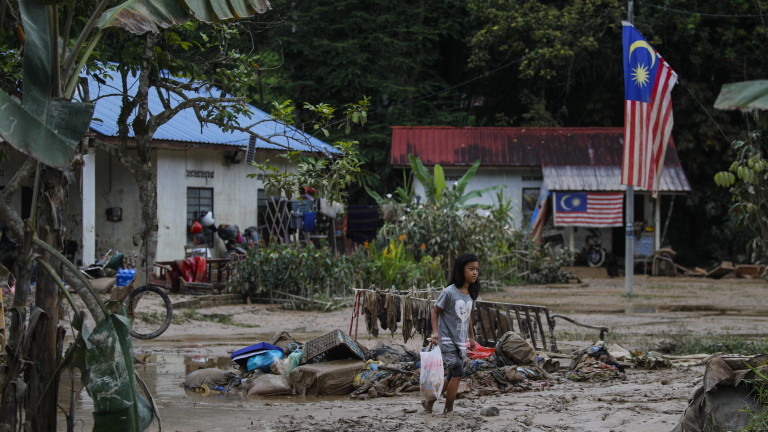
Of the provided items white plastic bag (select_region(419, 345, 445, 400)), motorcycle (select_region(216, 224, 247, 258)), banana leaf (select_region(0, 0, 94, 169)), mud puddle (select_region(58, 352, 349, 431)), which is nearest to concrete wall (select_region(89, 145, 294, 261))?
motorcycle (select_region(216, 224, 247, 258))

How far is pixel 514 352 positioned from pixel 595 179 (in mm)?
20438

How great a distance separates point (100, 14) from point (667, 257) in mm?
25586

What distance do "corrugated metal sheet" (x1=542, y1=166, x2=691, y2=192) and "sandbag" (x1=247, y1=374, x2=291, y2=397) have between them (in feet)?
67.5

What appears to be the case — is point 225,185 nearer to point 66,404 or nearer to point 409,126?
point 409,126

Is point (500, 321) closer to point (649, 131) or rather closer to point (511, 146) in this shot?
point (649, 131)

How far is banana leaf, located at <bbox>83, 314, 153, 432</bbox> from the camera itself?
203 inches

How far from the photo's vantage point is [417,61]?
33.0 metres

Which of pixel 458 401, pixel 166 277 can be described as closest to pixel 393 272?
pixel 166 277

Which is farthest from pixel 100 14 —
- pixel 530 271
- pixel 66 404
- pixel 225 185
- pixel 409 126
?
pixel 409 126

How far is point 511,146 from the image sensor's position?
99.8 feet

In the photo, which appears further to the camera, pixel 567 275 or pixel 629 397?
pixel 567 275

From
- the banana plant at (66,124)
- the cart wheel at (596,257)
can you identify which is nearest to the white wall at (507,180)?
the cart wheel at (596,257)

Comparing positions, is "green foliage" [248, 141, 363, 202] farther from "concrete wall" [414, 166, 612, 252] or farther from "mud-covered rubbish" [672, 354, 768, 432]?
"concrete wall" [414, 166, 612, 252]

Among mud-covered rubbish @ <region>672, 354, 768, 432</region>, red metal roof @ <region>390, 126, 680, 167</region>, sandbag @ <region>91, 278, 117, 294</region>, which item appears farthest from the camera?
red metal roof @ <region>390, 126, 680, 167</region>
